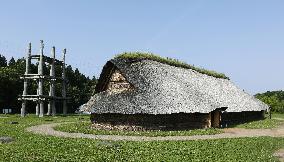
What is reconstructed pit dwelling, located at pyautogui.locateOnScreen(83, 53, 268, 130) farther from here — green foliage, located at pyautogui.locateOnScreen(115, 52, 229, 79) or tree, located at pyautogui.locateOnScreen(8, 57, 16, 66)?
tree, located at pyautogui.locateOnScreen(8, 57, 16, 66)

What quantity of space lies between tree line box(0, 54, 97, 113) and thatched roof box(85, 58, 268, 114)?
1194 inches

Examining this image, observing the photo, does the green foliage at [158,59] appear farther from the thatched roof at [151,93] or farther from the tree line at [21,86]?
the tree line at [21,86]

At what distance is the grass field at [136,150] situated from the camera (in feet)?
58.5

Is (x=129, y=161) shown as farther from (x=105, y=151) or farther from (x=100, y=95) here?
(x=100, y=95)

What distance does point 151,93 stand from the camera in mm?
32750

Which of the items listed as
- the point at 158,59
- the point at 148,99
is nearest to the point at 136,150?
the point at 148,99

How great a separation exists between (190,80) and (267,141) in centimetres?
1638

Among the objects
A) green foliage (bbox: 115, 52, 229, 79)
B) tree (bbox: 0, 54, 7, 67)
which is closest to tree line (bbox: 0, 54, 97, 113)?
tree (bbox: 0, 54, 7, 67)

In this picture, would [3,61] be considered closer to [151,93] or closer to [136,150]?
[151,93]

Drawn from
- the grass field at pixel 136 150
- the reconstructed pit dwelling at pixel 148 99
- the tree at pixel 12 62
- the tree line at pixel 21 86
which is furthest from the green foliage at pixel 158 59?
the tree at pixel 12 62

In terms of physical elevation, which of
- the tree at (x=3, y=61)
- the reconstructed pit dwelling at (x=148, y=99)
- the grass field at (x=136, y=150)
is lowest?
the grass field at (x=136, y=150)

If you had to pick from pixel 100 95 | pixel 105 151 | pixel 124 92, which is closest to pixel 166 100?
pixel 124 92

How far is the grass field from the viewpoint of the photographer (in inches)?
702

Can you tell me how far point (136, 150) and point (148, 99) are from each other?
11.9 metres
